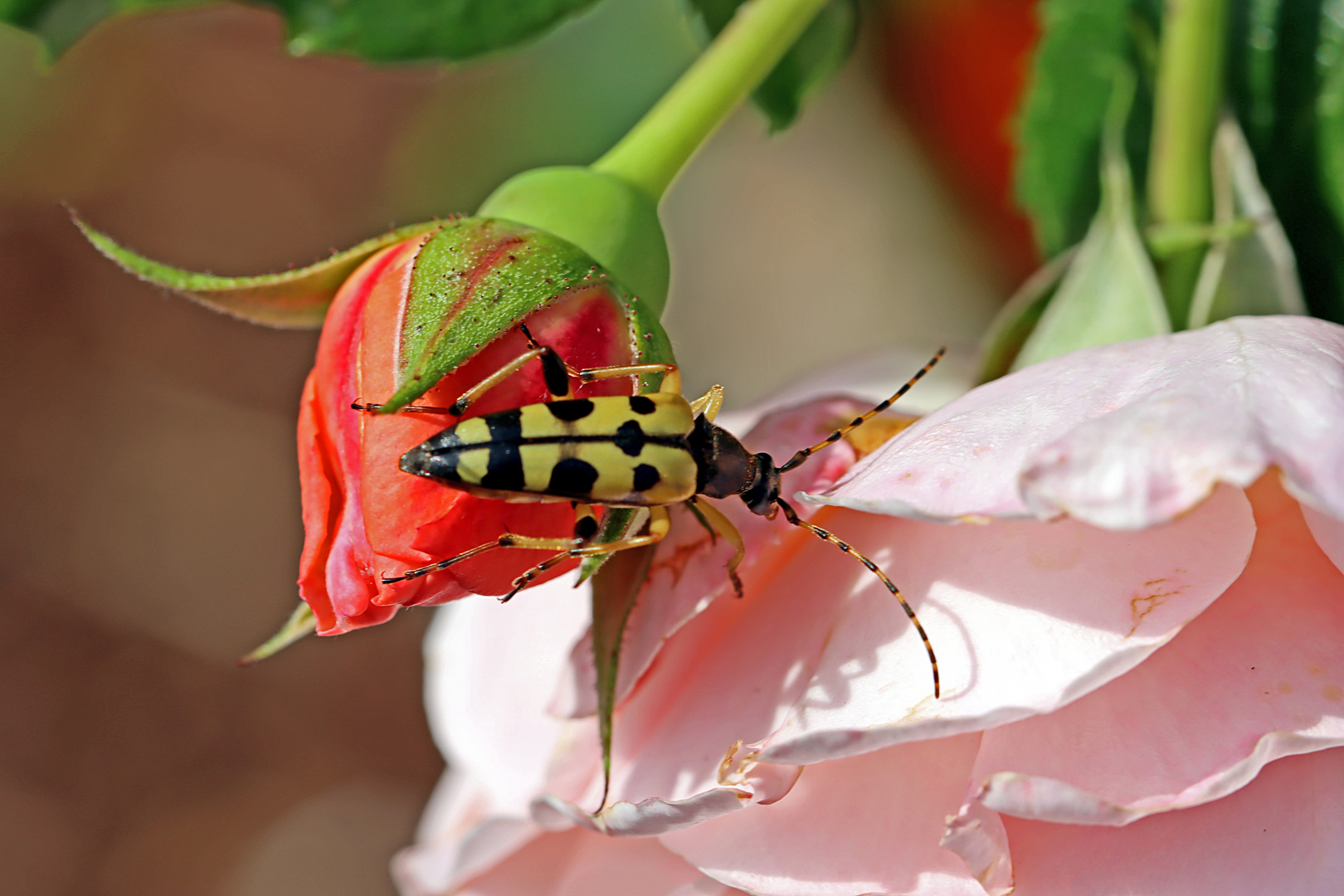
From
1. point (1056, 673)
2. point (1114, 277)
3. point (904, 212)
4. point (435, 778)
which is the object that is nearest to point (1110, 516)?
point (1056, 673)

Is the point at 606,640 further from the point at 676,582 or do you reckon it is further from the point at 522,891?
the point at 522,891

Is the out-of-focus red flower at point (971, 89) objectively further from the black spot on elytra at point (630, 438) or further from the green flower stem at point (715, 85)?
the black spot on elytra at point (630, 438)

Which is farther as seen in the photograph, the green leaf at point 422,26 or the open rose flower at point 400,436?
the green leaf at point 422,26

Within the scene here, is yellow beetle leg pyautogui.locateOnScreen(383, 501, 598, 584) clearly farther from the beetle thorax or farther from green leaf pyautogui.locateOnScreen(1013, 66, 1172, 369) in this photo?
green leaf pyautogui.locateOnScreen(1013, 66, 1172, 369)

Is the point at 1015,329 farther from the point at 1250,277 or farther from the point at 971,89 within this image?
the point at 971,89

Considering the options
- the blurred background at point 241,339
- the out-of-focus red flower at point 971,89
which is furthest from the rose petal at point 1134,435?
the blurred background at point 241,339

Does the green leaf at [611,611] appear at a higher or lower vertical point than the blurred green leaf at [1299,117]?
lower

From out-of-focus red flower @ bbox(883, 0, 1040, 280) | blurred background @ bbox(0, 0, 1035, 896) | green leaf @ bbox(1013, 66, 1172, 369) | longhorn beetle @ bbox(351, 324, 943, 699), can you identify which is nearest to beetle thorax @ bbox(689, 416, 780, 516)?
longhorn beetle @ bbox(351, 324, 943, 699)
